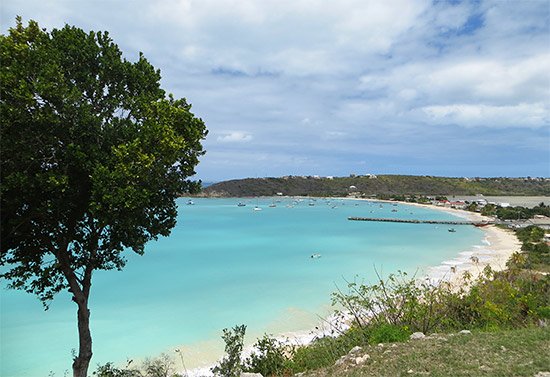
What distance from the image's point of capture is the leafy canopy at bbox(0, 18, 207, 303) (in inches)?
261

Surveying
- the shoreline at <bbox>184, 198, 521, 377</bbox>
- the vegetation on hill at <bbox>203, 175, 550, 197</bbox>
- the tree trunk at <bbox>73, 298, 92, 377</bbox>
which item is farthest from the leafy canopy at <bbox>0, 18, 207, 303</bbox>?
the vegetation on hill at <bbox>203, 175, 550, 197</bbox>

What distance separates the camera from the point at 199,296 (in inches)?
975

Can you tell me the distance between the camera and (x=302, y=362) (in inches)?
335

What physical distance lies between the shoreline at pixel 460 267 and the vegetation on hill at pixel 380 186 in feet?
326

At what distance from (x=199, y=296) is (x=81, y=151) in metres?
19.4

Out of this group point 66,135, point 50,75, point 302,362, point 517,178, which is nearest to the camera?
point 50,75

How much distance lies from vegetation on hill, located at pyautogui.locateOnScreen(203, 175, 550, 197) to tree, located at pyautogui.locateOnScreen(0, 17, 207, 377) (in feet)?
460

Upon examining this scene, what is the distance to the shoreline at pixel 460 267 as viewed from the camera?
14617 mm

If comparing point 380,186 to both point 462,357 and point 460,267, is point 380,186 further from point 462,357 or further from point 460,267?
point 462,357

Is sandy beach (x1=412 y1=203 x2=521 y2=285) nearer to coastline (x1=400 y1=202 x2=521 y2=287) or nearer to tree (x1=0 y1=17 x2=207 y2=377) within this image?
coastline (x1=400 y1=202 x2=521 y2=287)

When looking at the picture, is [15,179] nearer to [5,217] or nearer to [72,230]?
[5,217]

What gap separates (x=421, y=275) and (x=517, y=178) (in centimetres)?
17848

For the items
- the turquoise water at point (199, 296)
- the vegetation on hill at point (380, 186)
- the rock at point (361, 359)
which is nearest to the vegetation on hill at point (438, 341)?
the rock at point (361, 359)

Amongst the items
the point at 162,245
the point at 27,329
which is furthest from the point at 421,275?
the point at 162,245
